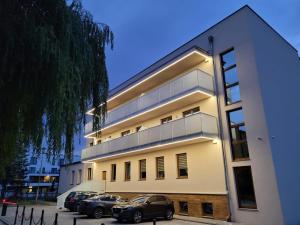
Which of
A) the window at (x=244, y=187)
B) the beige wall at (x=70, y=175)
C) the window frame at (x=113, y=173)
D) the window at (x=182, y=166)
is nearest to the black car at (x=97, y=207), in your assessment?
the window at (x=182, y=166)

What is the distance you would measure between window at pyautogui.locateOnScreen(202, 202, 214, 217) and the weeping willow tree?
11554 mm

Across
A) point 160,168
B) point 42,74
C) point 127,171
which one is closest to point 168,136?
point 160,168

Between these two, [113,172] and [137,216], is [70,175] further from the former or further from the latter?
[137,216]

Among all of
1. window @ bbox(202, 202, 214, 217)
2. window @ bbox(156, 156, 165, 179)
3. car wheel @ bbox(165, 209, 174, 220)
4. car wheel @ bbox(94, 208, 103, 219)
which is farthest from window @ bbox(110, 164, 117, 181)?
window @ bbox(202, 202, 214, 217)

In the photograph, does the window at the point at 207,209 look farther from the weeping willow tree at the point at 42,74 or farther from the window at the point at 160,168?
the weeping willow tree at the point at 42,74

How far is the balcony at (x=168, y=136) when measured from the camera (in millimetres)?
15320

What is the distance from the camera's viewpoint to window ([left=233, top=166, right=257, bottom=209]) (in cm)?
1355

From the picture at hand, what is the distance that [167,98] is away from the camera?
18.5 m

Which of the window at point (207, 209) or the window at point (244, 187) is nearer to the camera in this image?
the window at point (244, 187)

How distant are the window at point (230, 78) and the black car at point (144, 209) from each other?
744cm

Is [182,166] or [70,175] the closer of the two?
[182,166]

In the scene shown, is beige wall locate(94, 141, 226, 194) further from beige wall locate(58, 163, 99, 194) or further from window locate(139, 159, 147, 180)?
beige wall locate(58, 163, 99, 194)

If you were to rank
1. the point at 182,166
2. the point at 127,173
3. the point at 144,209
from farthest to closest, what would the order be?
the point at 127,173
the point at 182,166
the point at 144,209

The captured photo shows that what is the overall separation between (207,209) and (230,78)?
8.26 m
